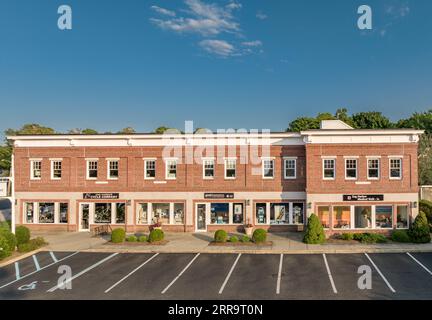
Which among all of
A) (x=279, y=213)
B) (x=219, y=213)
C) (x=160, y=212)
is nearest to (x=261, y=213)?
(x=279, y=213)

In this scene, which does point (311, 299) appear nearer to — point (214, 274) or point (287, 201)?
point (214, 274)

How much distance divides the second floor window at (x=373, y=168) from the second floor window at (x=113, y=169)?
21.4 meters

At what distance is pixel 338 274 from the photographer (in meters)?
17.5

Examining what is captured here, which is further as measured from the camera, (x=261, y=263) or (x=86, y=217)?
(x=86, y=217)

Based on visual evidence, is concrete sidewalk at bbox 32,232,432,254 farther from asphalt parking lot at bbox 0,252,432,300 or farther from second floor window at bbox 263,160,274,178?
second floor window at bbox 263,160,274,178

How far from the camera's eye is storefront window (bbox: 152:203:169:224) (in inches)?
1175

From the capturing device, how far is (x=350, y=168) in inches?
1055

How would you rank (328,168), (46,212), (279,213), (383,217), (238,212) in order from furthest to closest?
(46,212), (238,212), (279,213), (328,168), (383,217)

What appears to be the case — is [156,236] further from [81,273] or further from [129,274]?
[81,273]

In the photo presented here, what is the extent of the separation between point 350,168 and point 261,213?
8.18 metres

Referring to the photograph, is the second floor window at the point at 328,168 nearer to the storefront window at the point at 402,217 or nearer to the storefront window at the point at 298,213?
the storefront window at the point at 298,213

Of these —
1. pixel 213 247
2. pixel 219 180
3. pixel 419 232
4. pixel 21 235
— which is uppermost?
pixel 219 180

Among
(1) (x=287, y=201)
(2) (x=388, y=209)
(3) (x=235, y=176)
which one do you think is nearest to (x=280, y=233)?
(1) (x=287, y=201)

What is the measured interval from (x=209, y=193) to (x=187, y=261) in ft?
30.5
